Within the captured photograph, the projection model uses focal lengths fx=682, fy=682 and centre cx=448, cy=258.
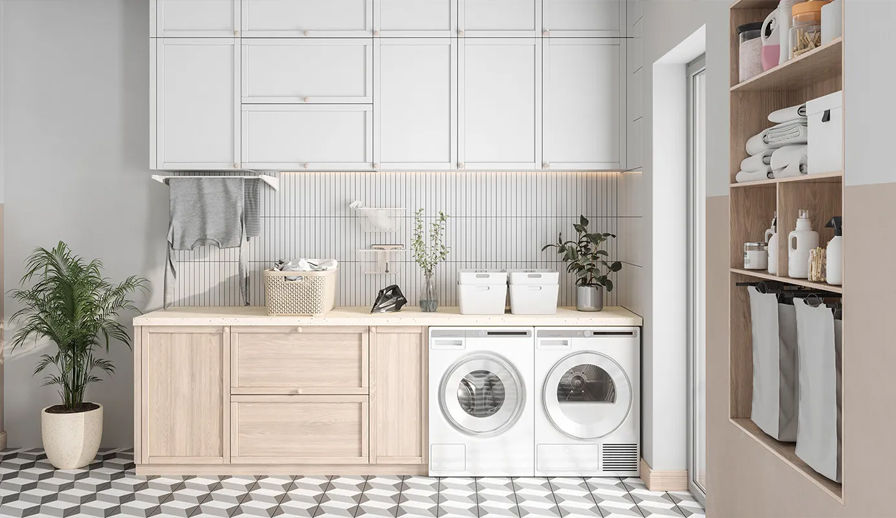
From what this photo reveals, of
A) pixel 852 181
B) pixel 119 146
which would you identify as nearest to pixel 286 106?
pixel 119 146

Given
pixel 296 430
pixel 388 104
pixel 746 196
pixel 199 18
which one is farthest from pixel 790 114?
pixel 199 18

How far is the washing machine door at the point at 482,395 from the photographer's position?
3.56 m

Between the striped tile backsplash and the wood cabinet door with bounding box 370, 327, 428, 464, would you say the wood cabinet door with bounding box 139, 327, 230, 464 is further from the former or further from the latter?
the wood cabinet door with bounding box 370, 327, 428, 464

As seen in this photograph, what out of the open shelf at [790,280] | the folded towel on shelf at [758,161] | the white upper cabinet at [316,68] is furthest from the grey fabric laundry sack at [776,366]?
the white upper cabinet at [316,68]

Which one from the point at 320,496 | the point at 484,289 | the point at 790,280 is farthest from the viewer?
the point at 484,289

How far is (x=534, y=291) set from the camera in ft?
12.1

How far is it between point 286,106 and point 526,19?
140 centimetres

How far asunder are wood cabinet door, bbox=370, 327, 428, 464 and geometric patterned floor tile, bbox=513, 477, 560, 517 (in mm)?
540

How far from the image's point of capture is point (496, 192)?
411cm

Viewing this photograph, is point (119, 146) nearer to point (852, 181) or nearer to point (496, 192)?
point (496, 192)

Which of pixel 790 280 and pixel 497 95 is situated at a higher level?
pixel 497 95

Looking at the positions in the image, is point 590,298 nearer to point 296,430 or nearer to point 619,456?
point 619,456

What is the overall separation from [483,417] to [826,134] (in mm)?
2292

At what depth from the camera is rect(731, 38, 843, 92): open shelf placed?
1790 mm
